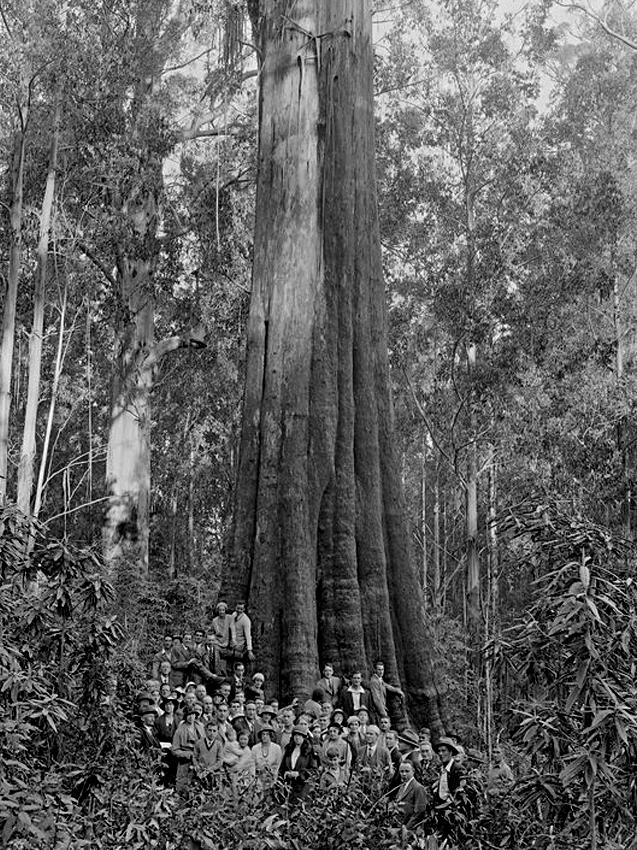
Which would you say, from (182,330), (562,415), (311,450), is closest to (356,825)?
Result: (311,450)

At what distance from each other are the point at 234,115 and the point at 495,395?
712 centimetres

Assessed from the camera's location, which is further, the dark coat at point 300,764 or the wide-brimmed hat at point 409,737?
the wide-brimmed hat at point 409,737

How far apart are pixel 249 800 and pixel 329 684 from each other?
305 centimetres

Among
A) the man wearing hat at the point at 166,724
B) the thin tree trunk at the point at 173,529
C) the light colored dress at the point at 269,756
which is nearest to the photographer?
the light colored dress at the point at 269,756

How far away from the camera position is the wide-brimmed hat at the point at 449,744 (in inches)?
279

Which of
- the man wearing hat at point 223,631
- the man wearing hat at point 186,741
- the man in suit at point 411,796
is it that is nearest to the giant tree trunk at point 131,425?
the man wearing hat at point 223,631

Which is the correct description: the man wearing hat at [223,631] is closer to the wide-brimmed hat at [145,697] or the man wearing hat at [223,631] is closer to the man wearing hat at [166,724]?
the man wearing hat at [166,724]

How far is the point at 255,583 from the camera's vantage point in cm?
845

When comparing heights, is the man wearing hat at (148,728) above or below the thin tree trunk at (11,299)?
below

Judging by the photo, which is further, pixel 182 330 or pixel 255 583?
pixel 182 330

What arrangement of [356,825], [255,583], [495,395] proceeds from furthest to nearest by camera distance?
[495,395], [255,583], [356,825]

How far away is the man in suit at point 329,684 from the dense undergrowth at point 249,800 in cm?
251

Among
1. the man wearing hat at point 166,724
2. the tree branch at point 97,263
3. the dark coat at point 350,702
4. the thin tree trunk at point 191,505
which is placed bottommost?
the man wearing hat at point 166,724

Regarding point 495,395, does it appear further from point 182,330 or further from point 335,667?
point 335,667
